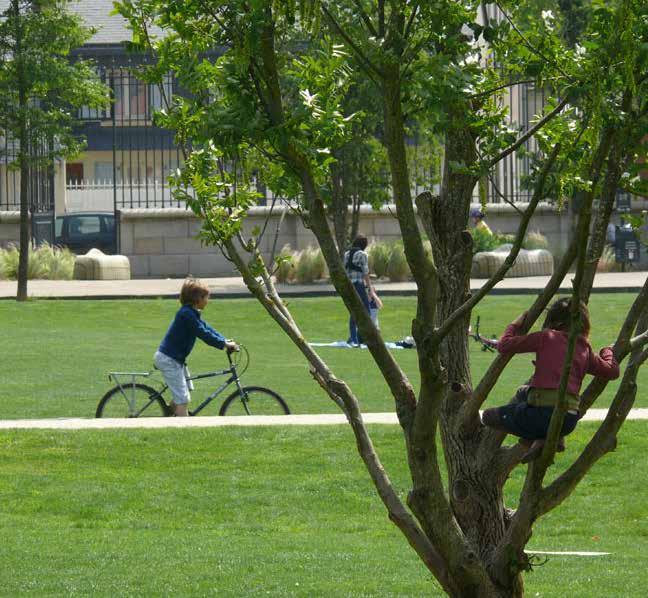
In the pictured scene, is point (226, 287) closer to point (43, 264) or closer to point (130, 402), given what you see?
point (43, 264)

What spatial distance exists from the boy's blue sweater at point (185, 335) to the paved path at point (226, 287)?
14611 mm

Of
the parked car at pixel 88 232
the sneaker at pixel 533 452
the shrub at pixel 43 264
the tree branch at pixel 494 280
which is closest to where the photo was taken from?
the tree branch at pixel 494 280

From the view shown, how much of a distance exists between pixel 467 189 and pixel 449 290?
14.1 inches

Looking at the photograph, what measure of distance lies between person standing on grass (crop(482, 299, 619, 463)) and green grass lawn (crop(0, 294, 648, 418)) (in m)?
9.34

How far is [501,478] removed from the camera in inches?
204

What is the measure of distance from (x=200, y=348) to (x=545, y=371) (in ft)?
53.0

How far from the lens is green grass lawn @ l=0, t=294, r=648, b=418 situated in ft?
52.6

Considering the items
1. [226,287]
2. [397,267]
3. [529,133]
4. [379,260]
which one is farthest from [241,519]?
[379,260]

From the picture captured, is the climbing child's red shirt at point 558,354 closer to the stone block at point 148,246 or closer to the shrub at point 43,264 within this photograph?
the shrub at point 43,264

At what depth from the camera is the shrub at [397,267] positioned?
1254 inches

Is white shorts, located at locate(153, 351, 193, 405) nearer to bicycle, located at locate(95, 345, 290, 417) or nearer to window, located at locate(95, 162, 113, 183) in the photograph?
bicycle, located at locate(95, 345, 290, 417)

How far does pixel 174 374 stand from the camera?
13.1 m

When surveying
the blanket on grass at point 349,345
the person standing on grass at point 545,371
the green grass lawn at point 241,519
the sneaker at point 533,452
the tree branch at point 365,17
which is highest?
the tree branch at point 365,17

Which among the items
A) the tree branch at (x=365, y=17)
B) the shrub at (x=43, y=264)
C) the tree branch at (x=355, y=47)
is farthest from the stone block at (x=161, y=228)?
the tree branch at (x=355, y=47)
